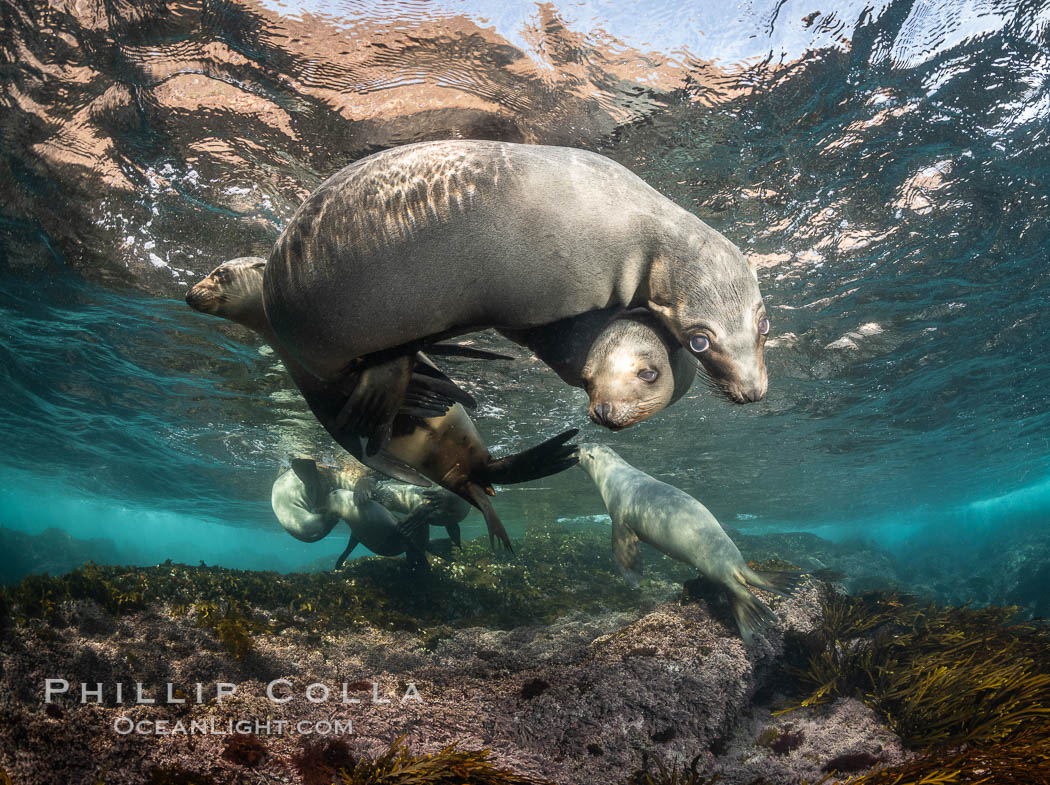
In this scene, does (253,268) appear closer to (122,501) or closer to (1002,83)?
(1002,83)

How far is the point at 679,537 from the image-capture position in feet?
21.7

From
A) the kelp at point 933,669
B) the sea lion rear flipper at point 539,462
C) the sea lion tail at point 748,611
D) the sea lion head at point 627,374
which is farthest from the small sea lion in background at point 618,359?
the sea lion tail at point 748,611

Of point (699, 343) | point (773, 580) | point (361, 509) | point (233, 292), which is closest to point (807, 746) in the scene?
point (773, 580)

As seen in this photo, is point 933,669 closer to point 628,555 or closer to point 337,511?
point 628,555

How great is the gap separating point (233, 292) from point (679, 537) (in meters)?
6.09

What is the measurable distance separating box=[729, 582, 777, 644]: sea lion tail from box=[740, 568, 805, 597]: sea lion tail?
209mm

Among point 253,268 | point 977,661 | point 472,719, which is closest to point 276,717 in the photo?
point 472,719

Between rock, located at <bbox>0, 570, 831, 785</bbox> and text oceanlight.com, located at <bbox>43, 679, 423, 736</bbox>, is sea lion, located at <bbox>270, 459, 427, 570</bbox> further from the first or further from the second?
text oceanlight.com, located at <bbox>43, 679, 423, 736</bbox>

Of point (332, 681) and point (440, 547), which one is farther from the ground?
point (440, 547)

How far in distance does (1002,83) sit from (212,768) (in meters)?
10.4

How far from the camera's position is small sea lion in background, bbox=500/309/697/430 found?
191 cm

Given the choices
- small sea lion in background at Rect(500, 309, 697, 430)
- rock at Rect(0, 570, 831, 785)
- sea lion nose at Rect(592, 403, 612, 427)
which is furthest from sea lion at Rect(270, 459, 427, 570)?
sea lion nose at Rect(592, 403, 612, 427)

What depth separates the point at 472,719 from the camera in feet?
12.2

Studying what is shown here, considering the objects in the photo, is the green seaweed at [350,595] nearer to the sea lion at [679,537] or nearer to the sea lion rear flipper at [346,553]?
the sea lion rear flipper at [346,553]
